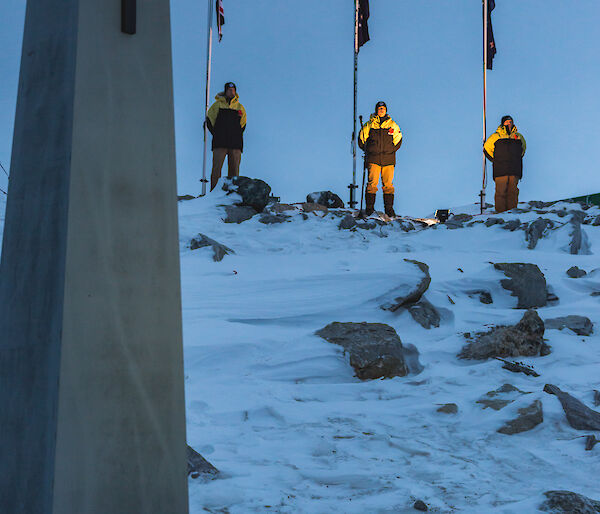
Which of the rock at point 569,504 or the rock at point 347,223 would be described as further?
the rock at point 347,223

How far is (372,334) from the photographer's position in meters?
3.81

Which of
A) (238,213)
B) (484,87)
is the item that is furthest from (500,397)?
(484,87)

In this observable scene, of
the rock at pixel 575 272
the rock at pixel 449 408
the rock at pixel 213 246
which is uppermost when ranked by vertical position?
the rock at pixel 213 246

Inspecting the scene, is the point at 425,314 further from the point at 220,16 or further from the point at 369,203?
the point at 220,16

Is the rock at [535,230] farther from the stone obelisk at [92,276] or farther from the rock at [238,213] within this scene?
the stone obelisk at [92,276]

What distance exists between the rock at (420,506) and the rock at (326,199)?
458 inches

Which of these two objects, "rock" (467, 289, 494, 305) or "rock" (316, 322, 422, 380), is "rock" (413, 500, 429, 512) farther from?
"rock" (467, 289, 494, 305)

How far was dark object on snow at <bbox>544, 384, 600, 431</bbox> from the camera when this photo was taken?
2615mm

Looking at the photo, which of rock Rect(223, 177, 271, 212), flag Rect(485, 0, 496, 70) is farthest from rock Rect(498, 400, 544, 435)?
flag Rect(485, 0, 496, 70)

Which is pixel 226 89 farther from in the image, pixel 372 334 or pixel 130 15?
pixel 130 15

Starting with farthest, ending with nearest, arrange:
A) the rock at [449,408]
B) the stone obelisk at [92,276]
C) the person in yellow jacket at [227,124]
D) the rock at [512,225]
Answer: the person in yellow jacket at [227,124] < the rock at [512,225] < the rock at [449,408] < the stone obelisk at [92,276]

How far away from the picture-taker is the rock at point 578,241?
317 inches

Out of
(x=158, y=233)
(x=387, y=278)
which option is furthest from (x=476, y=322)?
(x=158, y=233)

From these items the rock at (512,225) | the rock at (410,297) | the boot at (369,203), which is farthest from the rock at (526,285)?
the boot at (369,203)
